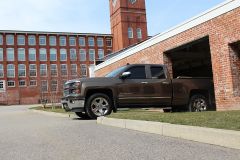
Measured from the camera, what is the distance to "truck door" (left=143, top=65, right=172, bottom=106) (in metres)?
12.2

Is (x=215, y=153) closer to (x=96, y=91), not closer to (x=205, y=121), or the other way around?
(x=205, y=121)

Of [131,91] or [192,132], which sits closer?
[192,132]

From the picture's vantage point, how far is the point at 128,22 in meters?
84.4

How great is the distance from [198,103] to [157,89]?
1791mm

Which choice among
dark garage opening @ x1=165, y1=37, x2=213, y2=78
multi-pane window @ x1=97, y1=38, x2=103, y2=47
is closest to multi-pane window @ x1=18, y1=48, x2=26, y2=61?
multi-pane window @ x1=97, y1=38, x2=103, y2=47

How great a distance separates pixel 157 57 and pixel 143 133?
9304 mm

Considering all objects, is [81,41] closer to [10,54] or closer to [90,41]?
[90,41]

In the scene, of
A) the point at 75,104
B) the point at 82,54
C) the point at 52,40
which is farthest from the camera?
the point at 82,54

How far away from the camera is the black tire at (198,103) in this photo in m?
12.9

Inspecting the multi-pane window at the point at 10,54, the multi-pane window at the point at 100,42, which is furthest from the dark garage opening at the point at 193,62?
the multi-pane window at the point at 100,42

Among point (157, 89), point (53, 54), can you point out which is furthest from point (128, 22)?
point (157, 89)

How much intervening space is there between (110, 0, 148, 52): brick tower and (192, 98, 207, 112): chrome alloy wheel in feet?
229

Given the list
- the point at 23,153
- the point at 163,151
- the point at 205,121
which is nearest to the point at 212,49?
the point at 205,121

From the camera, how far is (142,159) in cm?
515
